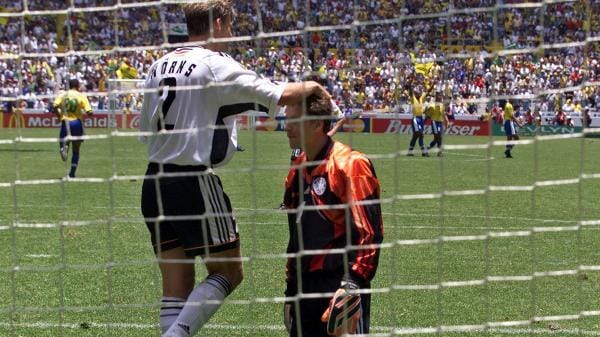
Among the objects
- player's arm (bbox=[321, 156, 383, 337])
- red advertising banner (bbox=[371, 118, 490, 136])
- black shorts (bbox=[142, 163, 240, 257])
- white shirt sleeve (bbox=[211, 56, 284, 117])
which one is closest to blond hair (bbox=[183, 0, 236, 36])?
white shirt sleeve (bbox=[211, 56, 284, 117])

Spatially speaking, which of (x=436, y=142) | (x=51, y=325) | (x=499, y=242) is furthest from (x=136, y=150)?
(x=51, y=325)

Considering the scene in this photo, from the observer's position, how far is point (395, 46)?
6.47 m

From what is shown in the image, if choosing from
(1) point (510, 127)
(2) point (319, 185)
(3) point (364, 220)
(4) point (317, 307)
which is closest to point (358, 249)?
(3) point (364, 220)

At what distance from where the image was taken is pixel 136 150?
88.3 feet

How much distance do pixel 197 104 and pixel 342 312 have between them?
1300 mm

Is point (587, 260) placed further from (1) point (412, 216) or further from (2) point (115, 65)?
(2) point (115, 65)

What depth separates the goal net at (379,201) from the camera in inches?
220

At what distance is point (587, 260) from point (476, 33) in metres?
3.39

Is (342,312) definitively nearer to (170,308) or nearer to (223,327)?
(170,308)

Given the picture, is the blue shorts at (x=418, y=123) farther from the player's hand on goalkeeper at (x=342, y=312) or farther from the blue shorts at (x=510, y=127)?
the player's hand on goalkeeper at (x=342, y=312)

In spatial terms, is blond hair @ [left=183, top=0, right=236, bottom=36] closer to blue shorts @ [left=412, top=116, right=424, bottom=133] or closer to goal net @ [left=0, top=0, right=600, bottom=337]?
goal net @ [left=0, top=0, right=600, bottom=337]

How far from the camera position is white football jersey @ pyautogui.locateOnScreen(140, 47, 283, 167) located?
15.8 ft

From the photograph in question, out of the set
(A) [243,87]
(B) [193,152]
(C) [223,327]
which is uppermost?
(A) [243,87]

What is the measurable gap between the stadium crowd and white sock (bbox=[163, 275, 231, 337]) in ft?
4.21
